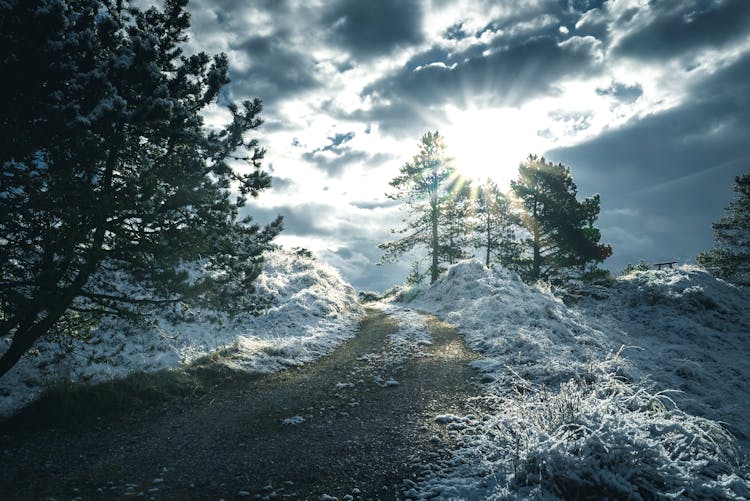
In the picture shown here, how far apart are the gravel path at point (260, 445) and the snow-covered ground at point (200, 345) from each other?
176 centimetres

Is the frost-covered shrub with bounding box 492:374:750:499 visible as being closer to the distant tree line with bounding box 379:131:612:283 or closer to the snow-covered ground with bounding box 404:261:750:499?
the snow-covered ground with bounding box 404:261:750:499

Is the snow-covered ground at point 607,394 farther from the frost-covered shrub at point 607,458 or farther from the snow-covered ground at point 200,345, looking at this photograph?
the snow-covered ground at point 200,345

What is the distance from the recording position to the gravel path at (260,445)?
181 inches

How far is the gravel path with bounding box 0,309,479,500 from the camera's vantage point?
15.1 feet

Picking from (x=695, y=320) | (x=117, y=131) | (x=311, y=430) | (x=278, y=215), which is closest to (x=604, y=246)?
(x=695, y=320)

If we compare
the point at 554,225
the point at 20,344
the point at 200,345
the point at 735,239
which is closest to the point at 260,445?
the point at 20,344

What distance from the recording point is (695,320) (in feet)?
62.5

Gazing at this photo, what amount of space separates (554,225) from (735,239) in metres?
18.4

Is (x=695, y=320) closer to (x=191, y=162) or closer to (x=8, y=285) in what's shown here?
(x=191, y=162)

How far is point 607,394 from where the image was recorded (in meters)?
6.66

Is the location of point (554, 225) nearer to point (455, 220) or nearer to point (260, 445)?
point (455, 220)

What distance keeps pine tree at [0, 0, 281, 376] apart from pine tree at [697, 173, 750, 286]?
3940cm

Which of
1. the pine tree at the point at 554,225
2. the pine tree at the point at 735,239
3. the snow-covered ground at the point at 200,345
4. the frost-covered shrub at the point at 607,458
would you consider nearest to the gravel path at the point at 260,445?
the frost-covered shrub at the point at 607,458

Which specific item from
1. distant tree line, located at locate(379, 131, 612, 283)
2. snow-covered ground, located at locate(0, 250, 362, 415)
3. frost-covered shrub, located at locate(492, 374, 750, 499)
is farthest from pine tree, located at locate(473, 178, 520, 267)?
frost-covered shrub, located at locate(492, 374, 750, 499)
